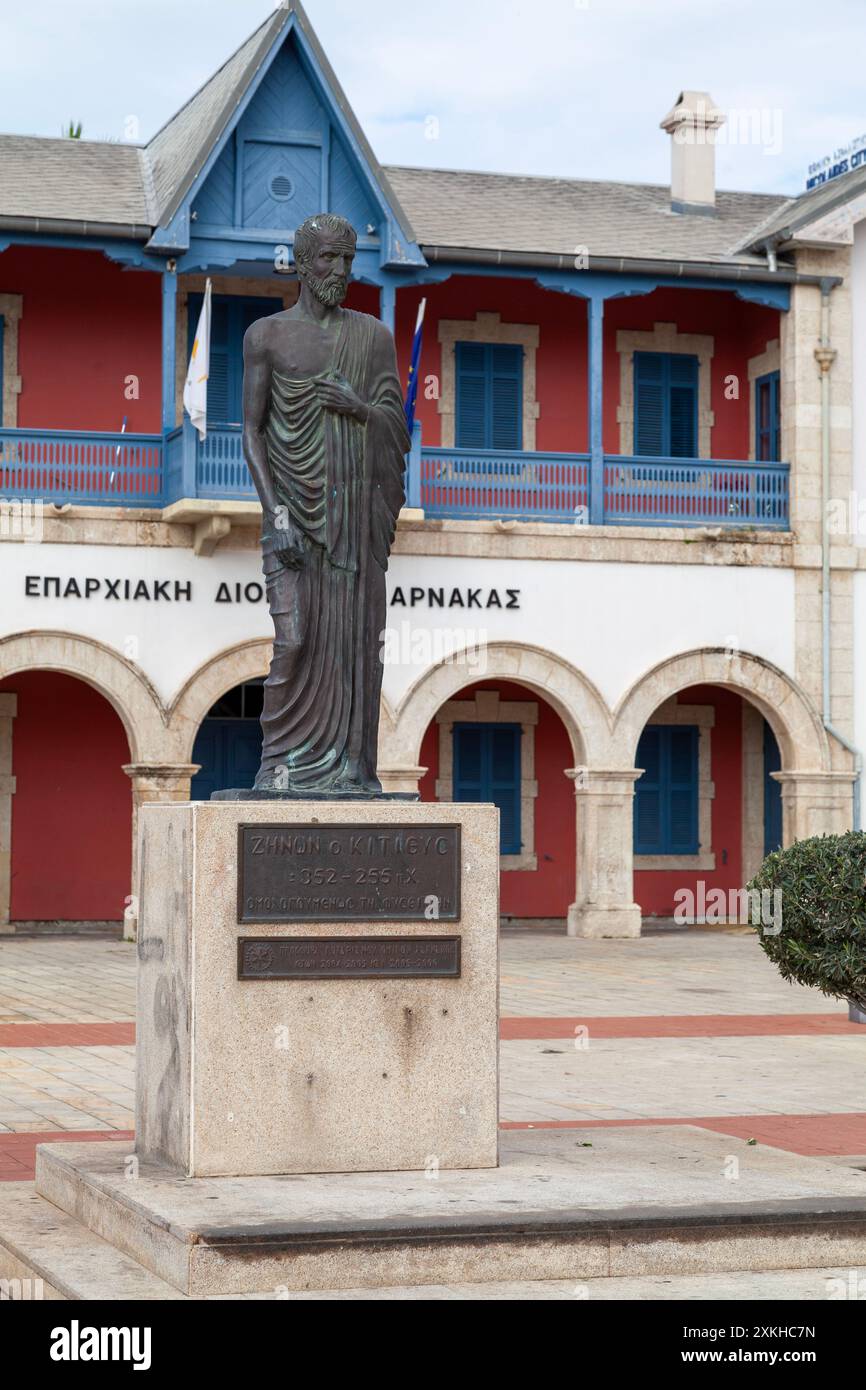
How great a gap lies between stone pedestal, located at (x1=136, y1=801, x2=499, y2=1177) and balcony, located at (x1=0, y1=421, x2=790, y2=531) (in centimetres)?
1338

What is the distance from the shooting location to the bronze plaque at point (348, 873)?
776 cm

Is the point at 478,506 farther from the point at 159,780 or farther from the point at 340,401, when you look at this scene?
the point at 340,401

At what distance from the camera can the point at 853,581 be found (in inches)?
932

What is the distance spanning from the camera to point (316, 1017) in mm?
7723

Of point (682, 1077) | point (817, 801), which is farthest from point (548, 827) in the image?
point (682, 1077)

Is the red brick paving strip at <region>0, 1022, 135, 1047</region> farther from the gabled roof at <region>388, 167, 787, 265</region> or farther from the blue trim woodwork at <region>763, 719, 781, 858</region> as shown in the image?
the blue trim woodwork at <region>763, 719, 781, 858</region>

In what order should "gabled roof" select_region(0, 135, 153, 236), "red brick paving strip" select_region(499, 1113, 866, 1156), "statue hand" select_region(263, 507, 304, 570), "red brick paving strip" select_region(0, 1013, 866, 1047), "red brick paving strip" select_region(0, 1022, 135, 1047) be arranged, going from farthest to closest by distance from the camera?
1. "gabled roof" select_region(0, 135, 153, 236)
2. "red brick paving strip" select_region(0, 1013, 866, 1047)
3. "red brick paving strip" select_region(0, 1022, 135, 1047)
4. "red brick paving strip" select_region(499, 1113, 866, 1156)
5. "statue hand" select_region(263, 507, 304, 570)

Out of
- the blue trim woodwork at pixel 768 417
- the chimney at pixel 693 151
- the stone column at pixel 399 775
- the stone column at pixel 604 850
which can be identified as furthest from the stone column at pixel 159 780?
the chimney at pixel 693 151

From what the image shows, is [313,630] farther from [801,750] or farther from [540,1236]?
[801,750]

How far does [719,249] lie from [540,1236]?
739 inches

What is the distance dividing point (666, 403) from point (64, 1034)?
1333 centimetres

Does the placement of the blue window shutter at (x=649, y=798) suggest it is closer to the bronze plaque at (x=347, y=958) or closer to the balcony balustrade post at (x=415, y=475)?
the balcony balustrade post at (x=415, y=475)

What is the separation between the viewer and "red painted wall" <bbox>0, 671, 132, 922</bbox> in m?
23.3

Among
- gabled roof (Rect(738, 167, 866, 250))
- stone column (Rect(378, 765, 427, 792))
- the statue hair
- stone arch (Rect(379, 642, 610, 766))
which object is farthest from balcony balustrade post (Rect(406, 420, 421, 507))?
the statue hair
